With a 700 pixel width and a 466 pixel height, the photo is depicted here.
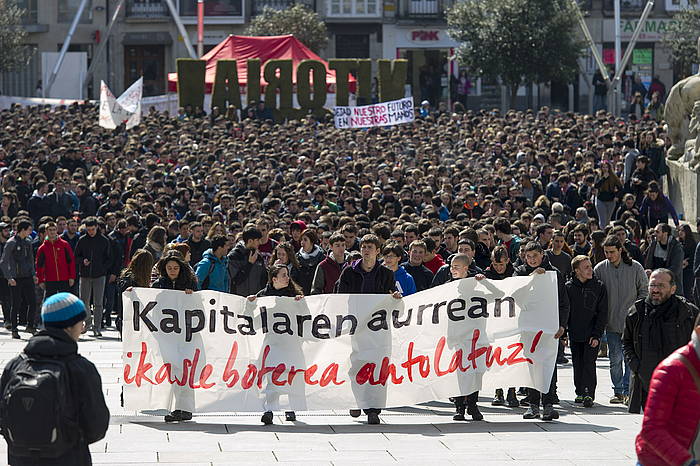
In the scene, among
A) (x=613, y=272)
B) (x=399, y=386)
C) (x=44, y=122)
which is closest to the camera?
(x=399, y=386)

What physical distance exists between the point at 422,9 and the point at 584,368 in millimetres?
44742

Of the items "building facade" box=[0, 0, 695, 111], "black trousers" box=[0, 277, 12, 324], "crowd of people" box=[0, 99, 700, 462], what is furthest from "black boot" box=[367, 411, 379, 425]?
"building facade" box=[0, 0, 695, 111]

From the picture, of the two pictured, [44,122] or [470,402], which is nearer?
[470,402]

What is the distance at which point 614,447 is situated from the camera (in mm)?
9672

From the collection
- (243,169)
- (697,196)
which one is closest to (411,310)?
(697,196)

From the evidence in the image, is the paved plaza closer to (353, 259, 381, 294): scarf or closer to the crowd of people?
the crowd of people

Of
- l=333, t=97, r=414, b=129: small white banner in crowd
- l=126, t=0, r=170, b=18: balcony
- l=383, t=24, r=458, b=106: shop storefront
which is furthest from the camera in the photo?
l=126, t=0, r=170, b=18: balcony

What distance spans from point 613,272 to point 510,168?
462 inches

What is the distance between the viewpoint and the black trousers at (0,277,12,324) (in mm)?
17078

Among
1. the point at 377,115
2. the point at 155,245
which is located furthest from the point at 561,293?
the point at 377,115

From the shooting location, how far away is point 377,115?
3023 cm

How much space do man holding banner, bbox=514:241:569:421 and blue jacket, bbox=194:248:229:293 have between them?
309 centimetres

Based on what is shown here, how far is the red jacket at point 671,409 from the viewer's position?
19.0 ft

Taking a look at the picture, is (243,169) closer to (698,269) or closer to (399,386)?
(698,269)
